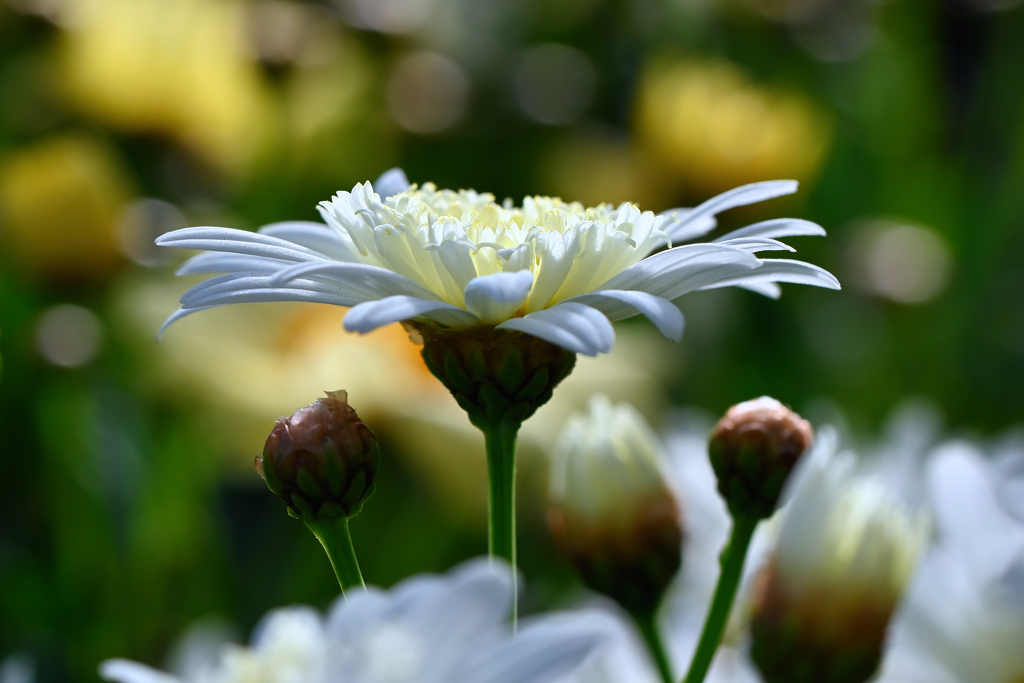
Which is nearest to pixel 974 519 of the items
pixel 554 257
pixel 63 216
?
pixel 554 257

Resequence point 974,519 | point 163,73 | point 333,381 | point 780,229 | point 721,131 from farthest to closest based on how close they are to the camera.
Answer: point 721,131, point 163,73, point 333,381, point 974,519, point 780,229

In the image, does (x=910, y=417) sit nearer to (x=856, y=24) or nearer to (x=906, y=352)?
(x=906, y=352)

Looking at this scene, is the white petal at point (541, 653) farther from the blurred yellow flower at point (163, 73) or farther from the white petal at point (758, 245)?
the blurred yellow flower at point (163, 73)

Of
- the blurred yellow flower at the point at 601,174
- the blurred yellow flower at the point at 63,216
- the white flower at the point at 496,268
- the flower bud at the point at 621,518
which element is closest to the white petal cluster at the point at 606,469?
the flower bud at the point at 621,518

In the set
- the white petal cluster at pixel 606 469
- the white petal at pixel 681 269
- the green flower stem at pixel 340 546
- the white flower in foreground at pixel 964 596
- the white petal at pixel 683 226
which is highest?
the white petal at pixel 683 226

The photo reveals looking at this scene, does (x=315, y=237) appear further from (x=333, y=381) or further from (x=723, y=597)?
(x=333, y=381)

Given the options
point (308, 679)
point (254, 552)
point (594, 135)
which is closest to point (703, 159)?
point (594, 135)
